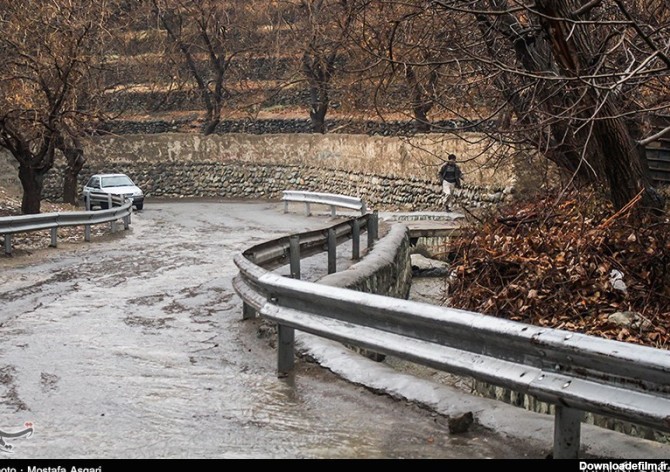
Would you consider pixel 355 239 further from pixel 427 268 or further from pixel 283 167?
pixel 283 167

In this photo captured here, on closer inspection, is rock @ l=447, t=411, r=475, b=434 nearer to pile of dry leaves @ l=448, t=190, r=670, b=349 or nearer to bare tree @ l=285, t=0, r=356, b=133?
pile of dry leaves @ l=448, t=190, r=670, b=349

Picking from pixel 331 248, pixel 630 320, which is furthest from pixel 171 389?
pixel 331 248

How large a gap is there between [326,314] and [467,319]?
162 centimetres

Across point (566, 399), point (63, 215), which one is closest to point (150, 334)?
point (566, 399)

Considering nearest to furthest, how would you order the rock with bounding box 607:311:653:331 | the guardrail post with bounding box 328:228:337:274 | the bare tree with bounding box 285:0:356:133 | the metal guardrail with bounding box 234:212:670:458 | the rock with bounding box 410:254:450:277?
the metal guardrail with bounding box 234:212:670:458 < the rock with bounding box 607:311:653:331 < the guardrail post with bounding box 328:228:337:274 < the rock with bounding box 410:254:450:277 < the bare tree with bounding box 285:0:356:133

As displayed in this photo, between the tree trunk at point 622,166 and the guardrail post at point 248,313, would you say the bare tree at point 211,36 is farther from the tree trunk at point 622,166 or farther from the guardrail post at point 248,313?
the guardrail post at point 248,313

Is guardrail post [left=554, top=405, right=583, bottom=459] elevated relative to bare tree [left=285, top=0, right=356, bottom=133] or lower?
lower

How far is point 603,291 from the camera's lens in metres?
10.9

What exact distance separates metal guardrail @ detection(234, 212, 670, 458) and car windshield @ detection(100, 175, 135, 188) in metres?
30.8

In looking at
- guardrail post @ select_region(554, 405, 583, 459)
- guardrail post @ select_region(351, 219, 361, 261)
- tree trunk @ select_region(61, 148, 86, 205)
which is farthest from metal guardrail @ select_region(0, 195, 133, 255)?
guardrail post @ select_region(554, 405, 583, 459)

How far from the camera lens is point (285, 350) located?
772 centimetres

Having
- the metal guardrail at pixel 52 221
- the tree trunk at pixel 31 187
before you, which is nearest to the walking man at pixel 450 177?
the metal guardrail at pixel 52 221

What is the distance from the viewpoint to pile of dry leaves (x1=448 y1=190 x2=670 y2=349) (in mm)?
10562

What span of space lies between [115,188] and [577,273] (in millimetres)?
28103
